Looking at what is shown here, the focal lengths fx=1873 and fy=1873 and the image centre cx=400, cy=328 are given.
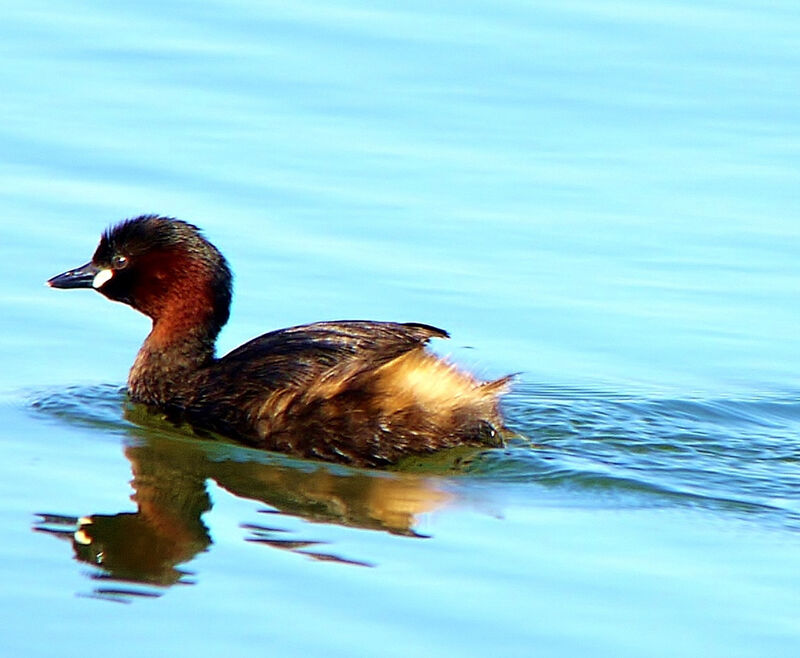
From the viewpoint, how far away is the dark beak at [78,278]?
8.83 m

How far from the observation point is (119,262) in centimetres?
879

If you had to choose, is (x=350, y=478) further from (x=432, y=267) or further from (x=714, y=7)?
(x=714, y=7)

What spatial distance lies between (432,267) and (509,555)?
3.91 m

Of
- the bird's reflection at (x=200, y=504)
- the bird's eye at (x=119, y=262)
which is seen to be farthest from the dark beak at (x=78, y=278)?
the bird's reflection at (x=200, y=504)

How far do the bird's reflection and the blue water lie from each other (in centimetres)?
2

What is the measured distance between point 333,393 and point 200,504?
1062 mm

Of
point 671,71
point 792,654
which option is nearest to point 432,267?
point 671,71

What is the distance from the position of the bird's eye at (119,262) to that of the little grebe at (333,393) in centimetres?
48

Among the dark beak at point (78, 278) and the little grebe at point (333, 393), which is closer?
the little grebe at point (333, 393)

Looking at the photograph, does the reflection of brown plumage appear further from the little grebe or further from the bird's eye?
the bird's eye

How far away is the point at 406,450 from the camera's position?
7.84 m

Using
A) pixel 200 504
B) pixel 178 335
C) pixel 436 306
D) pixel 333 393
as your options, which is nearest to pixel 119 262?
pixel 178 335

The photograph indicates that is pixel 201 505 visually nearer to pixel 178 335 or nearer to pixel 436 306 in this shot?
pixel 178 335

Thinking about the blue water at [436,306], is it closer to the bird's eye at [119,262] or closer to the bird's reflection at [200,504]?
the bird's reflection at [200,504]
